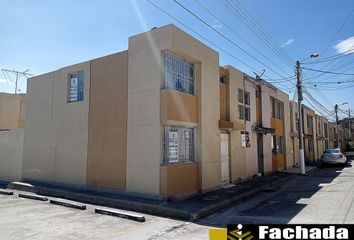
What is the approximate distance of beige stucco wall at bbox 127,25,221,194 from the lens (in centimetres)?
1109

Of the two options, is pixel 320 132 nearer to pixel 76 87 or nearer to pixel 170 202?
pixel 76 87

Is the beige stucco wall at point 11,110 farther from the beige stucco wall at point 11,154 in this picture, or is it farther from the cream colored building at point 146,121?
the cream colored building at point 146,121

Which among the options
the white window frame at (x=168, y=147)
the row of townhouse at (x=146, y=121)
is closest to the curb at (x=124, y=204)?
the row of townhouse at (x=146, y=121)

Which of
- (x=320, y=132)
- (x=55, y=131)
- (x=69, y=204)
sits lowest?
(x=69, y=204)

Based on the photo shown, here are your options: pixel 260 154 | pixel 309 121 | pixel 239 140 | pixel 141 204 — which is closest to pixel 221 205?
pixel 141 204

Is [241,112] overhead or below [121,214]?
overhead

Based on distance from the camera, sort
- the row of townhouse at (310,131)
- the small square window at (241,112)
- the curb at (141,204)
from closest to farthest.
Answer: the curb at (141,204) < the small square window at (241,112) < the row of townhouse at (310,131)

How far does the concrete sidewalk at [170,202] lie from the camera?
9281 millimetres

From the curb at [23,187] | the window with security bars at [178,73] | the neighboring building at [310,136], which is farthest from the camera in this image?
the neighboring building at [310,136]

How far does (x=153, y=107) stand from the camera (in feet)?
36.8

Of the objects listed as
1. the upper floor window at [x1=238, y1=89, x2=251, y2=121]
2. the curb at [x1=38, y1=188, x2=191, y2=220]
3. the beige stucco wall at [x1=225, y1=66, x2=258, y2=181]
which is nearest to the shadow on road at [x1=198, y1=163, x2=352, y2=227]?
the curb at [x1=38, y1=188, x2=191, y2=220]

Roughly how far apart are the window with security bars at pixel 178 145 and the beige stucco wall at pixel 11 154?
406 inches

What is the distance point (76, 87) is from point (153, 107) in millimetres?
5435

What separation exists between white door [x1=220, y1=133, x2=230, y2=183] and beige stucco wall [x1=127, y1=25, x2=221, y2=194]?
130 centimetres
